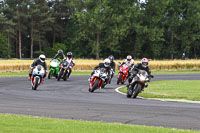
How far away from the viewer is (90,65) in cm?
4481

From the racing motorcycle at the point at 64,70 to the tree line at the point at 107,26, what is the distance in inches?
1808

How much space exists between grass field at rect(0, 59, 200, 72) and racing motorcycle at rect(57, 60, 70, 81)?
13543 millimetres

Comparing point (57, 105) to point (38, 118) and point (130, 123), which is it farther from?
point (130, 123)

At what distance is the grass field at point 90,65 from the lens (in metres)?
40.9

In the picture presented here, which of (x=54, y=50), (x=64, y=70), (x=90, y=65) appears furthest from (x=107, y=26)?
(x=64, y=70)

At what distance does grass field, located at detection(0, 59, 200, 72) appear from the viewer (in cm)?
4093

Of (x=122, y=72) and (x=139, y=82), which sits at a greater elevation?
(x=139, y=82)

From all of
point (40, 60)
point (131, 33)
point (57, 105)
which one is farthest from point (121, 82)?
point (131, 33)

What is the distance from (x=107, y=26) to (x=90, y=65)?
33.9 m

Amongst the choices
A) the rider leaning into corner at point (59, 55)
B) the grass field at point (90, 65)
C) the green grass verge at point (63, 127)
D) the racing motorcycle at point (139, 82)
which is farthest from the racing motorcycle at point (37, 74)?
the grass field at point (90, 65)

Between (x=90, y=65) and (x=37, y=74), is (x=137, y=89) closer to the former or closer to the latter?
(x=37, y=74)

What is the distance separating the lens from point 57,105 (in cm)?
1372

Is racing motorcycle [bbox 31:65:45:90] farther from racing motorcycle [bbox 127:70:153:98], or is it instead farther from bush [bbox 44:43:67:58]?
bush [bbox 44:43:67:58]

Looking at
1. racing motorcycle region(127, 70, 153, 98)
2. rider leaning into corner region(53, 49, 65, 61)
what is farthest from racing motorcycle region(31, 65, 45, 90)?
rider leaning into corner region(53, 49, 65, 61)
